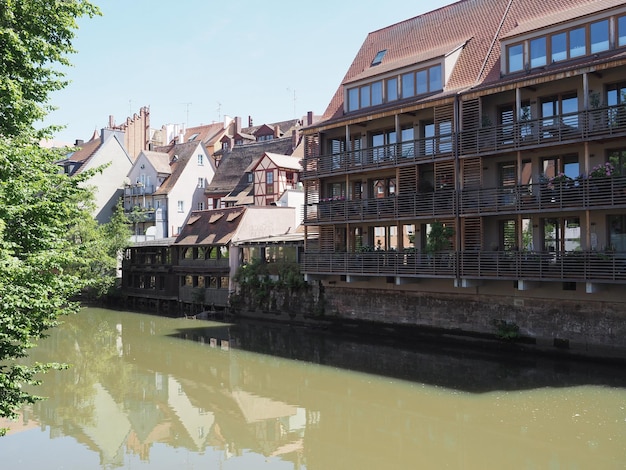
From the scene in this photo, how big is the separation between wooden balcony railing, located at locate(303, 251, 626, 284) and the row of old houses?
51mm

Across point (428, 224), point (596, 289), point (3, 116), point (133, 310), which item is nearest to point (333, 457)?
point (3, 116)

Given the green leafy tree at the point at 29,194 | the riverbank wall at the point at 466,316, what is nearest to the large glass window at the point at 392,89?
the riverbank wall at the point at 466,316

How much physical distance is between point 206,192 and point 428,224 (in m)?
33.1

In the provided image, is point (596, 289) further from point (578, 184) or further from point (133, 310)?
point (133, 310)

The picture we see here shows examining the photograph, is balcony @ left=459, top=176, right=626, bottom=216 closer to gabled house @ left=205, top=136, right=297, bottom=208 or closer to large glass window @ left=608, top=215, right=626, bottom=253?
large glass window @ left=608, top=215, right=626, bottom=253

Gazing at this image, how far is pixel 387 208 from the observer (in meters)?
26.5

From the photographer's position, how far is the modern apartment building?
2058 centimetres

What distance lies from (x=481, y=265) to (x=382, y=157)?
22.9 ft

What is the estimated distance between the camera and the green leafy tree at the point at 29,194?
33.0 feet

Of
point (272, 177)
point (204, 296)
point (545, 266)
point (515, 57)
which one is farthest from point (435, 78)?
point (272, 177)

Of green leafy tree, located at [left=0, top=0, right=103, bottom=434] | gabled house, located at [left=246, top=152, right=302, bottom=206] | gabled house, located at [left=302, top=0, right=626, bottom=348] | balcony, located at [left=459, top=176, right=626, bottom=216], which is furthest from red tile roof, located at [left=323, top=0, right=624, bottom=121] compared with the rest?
green leafy tree, located at [left=0, top=0, right=103, bottom=434]

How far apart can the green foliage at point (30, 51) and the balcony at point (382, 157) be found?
15041 mm

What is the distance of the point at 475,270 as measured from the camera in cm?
2295

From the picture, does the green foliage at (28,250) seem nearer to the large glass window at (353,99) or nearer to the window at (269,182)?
the large glass window at (353,99)
